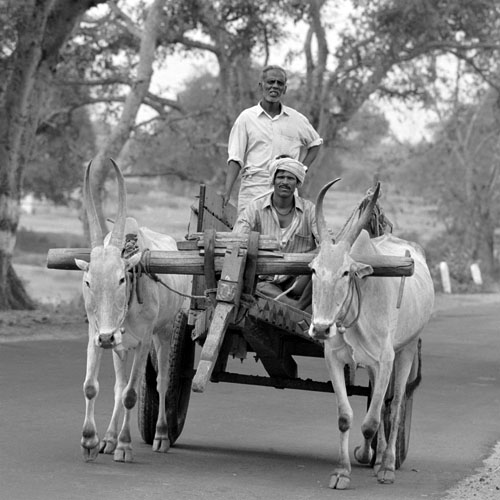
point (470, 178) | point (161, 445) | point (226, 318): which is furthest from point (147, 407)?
point (470, 178)

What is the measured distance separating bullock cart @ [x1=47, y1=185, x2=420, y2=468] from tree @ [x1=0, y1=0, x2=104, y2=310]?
Result: 10166mm

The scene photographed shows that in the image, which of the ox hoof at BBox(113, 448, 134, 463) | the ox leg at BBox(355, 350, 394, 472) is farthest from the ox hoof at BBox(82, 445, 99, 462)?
the ox leg at BBox(355, 350, 394, 472)

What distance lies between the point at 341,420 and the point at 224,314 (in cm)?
96

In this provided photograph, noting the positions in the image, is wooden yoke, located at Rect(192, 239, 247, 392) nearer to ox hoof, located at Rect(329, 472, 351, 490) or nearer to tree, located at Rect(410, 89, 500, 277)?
ox hoof, located at Rect(329, 472, 351, 490)

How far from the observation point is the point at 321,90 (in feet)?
85.9

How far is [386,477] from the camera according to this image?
25.3 feet

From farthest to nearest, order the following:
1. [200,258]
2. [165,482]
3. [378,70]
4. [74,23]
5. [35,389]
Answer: [378,70]
[74,23]
[35,389]
[200,258]
[165,482]

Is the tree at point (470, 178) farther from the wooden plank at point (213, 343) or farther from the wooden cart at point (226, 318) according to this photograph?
the wooden plank at point (213, 343)

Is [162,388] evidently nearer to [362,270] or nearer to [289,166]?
[289,166]

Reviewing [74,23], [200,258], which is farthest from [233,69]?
[200,258]

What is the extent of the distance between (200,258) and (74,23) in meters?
12.0

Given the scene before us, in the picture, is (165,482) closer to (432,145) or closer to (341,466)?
(341,466)

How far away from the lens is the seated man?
8.36 metres

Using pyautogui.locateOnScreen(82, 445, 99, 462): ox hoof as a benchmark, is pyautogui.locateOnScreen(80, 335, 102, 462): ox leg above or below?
above
